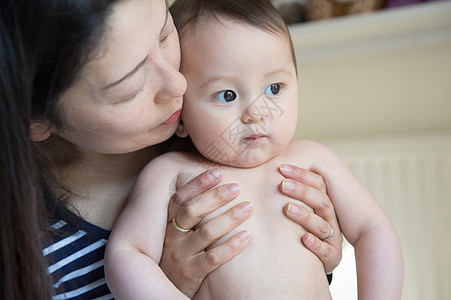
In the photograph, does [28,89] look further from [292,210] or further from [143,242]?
[292,210]

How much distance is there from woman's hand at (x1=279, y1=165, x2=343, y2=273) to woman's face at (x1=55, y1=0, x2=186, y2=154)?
0.74 feet

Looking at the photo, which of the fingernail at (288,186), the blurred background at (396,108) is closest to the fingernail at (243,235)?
the fingernail at (288,186)

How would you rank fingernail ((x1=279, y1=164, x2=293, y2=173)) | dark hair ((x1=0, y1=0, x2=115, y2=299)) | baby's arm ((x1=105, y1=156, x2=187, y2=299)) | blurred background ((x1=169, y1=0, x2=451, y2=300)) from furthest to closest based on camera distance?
blurred background ((x1=169, y1=0, x2=451, y2=300)), fingernail ((x1=279, y1=164, x2=293, y2=173)), baby's arm ((x1=105, y1=156, x2=187, y2=299)), dark hair ((x1=0, y1=0, x2=115, y2=299))

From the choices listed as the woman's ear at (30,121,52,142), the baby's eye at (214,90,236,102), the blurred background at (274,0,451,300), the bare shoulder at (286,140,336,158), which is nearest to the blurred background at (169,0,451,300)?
the blurred background at (274,0,451,300)

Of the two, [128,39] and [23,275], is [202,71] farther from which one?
[23,275]

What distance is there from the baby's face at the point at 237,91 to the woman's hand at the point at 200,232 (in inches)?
2.5

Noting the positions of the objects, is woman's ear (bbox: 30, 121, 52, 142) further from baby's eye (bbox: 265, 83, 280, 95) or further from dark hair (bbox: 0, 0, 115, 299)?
baby's eye (bbox: 265, 83, 280, 95)

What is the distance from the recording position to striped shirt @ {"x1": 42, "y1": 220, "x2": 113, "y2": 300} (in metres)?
0.93

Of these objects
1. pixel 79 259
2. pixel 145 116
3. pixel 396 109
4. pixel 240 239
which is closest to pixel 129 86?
pixel 145 116

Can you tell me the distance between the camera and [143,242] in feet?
2.59

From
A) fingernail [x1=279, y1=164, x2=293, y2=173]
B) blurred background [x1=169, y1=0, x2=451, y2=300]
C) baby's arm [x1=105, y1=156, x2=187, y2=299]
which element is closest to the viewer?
baby's arm [x1=105, y1=156, x2=187, y2=299]

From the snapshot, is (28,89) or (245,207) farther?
(245,207)

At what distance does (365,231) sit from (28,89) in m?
0.58

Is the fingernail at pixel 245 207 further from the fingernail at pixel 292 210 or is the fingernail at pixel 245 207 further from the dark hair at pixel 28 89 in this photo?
the dark hair at pixel 28 89
